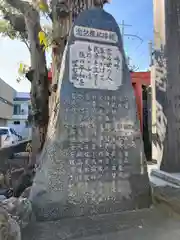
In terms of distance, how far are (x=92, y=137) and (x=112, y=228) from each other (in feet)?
2.99

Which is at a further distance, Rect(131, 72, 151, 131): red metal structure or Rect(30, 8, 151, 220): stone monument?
Rect(131, 72, 151, 131): red metal structure

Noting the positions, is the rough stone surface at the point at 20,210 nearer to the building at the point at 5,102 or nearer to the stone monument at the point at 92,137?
the stone monument at the point at 92,137

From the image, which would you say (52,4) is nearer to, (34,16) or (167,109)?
(34,16)

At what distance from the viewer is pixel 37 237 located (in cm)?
231

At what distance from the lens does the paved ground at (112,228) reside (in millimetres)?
2359

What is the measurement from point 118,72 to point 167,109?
4.77 ft

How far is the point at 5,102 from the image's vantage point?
26.5m

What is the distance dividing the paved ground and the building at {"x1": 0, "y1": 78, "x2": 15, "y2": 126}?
23052mm

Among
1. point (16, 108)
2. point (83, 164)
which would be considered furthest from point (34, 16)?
point (16, 108)

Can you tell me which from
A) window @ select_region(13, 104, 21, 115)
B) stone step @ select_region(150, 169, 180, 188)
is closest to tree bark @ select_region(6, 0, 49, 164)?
stone step @ select_region(150, 169, 180, 188)

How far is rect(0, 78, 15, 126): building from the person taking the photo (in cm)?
2486

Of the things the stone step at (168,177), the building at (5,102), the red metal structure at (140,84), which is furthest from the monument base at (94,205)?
the building at (5,102)

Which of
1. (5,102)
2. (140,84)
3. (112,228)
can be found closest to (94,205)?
(112,228)

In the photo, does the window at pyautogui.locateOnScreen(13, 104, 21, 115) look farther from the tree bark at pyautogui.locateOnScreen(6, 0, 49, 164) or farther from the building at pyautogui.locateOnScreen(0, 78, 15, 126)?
the tree bark at pyautogui.locateOnScreen(6, 0, 49, 164)
